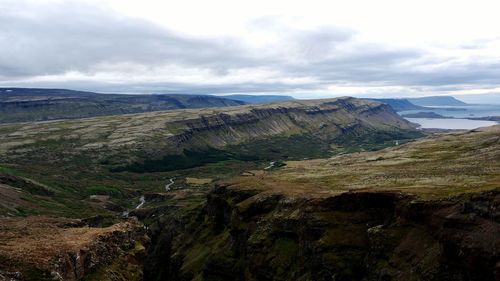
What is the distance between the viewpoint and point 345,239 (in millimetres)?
77688

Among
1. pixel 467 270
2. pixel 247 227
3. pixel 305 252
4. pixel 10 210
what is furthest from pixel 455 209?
pixel 10 210

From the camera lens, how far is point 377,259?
2758 inches

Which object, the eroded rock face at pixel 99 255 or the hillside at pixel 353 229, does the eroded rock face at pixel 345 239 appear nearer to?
the hillside at pixel 353 229

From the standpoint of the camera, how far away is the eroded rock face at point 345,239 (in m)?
55.0

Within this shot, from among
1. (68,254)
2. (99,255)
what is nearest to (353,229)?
(99,255)

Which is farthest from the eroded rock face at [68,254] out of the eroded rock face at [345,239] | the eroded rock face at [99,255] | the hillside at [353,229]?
the hillside at [353,229]

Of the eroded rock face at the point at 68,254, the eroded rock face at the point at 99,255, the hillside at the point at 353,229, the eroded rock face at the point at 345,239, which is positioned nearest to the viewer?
the eroded rock face at the point at 345,239

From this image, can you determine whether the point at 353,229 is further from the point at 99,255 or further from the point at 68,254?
the point at 68,254

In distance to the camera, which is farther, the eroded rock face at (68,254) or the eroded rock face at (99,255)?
the eroded rock face at (99,255)

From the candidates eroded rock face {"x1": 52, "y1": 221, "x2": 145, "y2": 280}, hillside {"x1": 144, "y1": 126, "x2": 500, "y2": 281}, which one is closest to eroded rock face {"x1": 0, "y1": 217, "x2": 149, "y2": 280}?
eroded rock face {"x1": 52, "y1": 221, "x2": 145, "y2": 280}

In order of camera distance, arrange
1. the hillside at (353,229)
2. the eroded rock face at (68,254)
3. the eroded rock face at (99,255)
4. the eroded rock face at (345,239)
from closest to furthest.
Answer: the eroded rock face at (345,239)
the hillside at (353,229)
the eroded rock face at (68,254)
the eroded rock face at (99,255)

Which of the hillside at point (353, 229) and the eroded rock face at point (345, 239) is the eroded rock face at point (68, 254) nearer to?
the eroded rock face at point (345, 239)

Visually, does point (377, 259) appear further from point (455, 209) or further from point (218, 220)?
point (218, 220)

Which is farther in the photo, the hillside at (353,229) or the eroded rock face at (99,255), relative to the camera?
the eroded rock face at (99,255)
